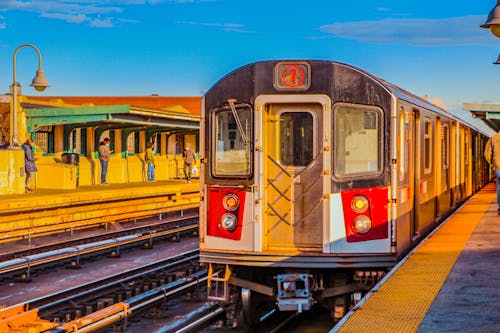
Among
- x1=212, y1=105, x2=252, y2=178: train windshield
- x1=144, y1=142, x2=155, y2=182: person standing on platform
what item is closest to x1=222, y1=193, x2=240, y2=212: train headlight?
x1=212, y1=105, x2=252, y2=178: train windshield

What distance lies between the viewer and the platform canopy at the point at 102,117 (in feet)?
73.4

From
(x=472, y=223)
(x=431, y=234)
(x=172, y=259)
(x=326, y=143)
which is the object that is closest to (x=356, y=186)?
(x=326, y=143)

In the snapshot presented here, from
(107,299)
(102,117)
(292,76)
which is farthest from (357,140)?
(102,117)

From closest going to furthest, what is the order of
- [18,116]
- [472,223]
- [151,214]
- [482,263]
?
[482,263] → [472,223] → [18,116] → [151,214]

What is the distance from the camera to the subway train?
8.98 m

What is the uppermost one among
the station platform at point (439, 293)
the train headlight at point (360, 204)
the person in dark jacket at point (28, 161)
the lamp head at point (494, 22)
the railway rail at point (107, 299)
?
the lamp head at point (494, 22)

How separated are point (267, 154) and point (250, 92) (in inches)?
28.2

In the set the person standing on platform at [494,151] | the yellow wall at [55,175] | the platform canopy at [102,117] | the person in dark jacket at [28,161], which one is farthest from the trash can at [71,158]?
the person standing on platform at [494,151]

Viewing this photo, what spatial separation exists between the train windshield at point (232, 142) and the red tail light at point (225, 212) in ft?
0.67

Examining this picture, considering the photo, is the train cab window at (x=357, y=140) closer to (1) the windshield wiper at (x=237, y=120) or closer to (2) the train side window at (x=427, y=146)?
(1) the windshield wiper at (x=237, y=120)

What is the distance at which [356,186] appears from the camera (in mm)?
9023

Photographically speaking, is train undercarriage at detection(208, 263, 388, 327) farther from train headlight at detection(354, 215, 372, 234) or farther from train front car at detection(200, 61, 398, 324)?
train headlight at detection(354, 215, 372, 234)

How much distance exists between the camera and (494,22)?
10969 millimetres

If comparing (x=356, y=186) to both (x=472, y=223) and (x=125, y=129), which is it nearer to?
(x=472, y=223)
